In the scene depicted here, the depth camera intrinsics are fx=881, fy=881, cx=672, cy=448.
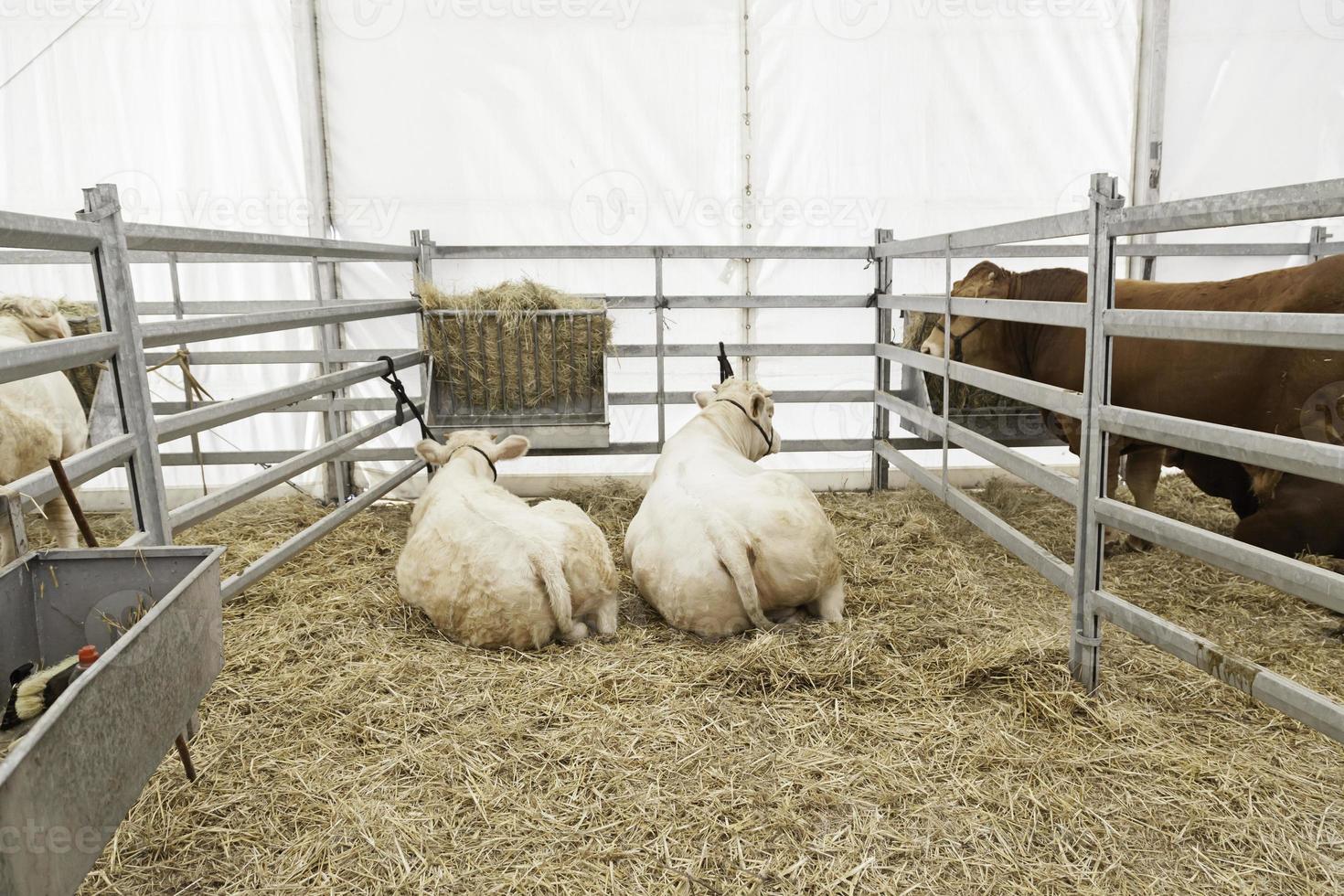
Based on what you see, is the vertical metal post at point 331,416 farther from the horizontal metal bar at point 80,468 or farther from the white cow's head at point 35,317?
the horizontal metal bar at point 80,468

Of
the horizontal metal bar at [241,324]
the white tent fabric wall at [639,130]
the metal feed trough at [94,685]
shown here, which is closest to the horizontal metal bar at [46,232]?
the horizontal metal bar at [241,324]

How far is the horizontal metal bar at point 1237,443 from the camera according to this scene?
2.20 metres

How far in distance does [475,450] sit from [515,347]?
117 centimetres

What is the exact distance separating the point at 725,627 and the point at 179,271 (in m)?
5.55

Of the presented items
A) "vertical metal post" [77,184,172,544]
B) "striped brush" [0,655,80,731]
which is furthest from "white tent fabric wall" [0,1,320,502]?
"striped brush" [0,655,80,731]

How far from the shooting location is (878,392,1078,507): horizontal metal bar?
11.5ft

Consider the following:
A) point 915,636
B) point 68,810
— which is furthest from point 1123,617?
point 68,810

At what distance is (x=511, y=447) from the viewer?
15.9ft

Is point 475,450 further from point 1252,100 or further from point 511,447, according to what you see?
point 1252,100

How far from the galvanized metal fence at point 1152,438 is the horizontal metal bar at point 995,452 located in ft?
0.04

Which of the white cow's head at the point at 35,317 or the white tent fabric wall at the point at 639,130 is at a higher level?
the white tent fabric wall at the point at 639,130

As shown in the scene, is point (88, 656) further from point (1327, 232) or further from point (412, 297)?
point (1327, 232)

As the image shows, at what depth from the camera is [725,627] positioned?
3.76m

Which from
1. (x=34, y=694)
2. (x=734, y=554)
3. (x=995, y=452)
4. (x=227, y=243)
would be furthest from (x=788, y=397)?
(x=34, y=694)
